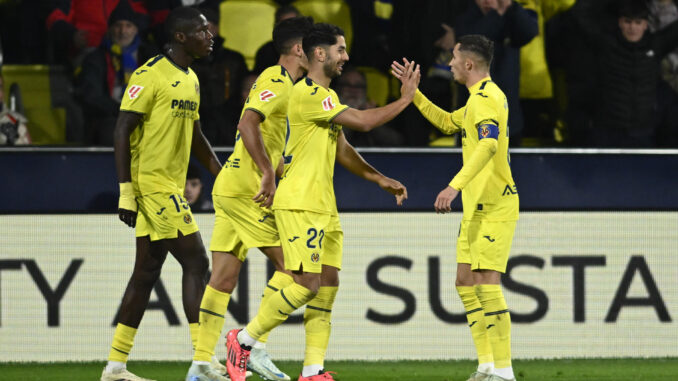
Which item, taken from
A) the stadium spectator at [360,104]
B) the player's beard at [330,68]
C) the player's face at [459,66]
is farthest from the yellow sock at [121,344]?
the stadium spectator at [360,104]

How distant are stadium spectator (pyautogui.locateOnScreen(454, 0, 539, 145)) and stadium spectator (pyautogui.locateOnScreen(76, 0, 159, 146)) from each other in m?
2.27

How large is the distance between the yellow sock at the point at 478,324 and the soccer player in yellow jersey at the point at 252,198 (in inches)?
37.9

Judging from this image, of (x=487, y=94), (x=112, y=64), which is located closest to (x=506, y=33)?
(x=487, y=94)

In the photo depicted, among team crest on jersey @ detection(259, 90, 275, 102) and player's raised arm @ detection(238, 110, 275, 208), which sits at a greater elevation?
team crest on jersey @ detection(259, 90, 275, 102)

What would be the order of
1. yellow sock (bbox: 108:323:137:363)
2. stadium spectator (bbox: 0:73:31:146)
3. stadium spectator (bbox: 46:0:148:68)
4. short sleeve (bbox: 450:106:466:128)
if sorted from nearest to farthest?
yellow sock (bbox: 108:323:137:363) → short sleeve (bbox: 450:106:466:128) → stadium spectator (bbox: 0:73:31:146) → stadium spectator (bbox: 46:0:148:68)

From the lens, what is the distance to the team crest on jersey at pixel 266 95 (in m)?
5.81

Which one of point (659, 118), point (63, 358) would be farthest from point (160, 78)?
point (659, 118)

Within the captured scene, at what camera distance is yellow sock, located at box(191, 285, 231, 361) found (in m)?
5.86

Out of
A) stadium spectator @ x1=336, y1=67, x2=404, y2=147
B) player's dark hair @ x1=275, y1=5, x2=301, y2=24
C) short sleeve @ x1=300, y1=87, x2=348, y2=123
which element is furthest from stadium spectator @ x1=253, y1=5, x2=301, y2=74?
short sleeve @ x1=300, y1=87, x2=348, y2=123

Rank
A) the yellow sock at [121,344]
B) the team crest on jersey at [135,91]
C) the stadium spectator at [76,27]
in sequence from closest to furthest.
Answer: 1. the team crest on jersey at [135,91]
2. the yellow sock at [121,344]
3. the stadium spectator at [76,27]

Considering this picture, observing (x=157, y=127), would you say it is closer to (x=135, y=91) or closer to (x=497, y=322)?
(x=135, y=91)

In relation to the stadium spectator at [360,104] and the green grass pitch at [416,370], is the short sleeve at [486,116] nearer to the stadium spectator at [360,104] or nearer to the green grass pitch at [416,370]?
the green grass pitch at [416,370]

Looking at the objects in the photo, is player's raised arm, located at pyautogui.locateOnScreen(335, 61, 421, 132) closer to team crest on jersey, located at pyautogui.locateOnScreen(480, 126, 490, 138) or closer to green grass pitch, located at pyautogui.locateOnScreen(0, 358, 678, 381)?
team crest on jersey, located at pyautogui.locateOnScreen(480, 126, 490, 138)

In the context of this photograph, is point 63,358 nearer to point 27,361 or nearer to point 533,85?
point 27,361
